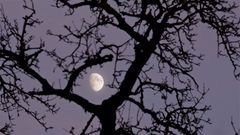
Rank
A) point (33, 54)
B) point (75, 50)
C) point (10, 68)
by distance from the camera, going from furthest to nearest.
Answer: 1. point (75, 50)
2. point (10, 68)
3. point (33, 54)

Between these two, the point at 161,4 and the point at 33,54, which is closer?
the point at 33,54

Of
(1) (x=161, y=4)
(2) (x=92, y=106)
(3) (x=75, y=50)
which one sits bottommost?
(2) (x=92, y=106)

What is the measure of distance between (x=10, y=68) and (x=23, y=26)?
1.05 meters

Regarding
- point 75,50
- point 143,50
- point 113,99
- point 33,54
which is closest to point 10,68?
point 33,54

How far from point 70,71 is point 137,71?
1.44 metres

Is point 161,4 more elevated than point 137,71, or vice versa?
point 161,4

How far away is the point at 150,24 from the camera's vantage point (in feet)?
30.0

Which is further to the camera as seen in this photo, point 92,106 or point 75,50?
point 75,50

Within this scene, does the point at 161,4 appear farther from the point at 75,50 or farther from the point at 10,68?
the point at 10,68

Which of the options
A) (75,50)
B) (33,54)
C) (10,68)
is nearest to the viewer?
(33,54)

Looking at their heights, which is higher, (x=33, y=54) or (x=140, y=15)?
(x=140, y=15)

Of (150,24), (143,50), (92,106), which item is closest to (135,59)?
(143,50)

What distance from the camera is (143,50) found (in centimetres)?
920

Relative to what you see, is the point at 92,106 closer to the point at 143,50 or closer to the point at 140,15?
the point at 143,50
